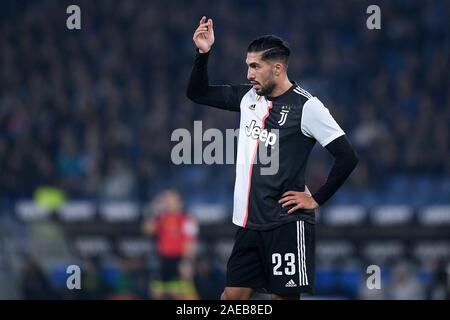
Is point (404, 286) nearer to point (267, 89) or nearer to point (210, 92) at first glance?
point (210, 92)

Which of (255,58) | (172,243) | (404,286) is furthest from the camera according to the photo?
(172,243)

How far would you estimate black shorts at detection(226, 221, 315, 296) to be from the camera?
579 centimetres

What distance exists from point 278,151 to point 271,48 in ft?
1.93

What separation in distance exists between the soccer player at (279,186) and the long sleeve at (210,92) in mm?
232

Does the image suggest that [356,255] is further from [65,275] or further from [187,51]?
[187,51]

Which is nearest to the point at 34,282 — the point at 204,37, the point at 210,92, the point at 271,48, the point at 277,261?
the point at 210,92

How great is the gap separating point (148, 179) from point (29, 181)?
1494 millimetres

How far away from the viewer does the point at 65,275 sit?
12.3 meters

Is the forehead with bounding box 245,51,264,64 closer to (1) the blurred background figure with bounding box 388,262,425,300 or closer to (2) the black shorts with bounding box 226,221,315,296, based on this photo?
(2) the black shorts with bounding box 226,221,315,296

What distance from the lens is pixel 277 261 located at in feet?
19.0

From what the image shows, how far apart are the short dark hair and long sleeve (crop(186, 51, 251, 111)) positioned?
1.04 feet

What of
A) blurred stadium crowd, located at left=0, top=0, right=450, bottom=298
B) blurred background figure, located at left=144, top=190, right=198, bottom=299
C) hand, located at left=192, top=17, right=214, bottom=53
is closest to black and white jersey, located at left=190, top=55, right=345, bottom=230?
hand, located at left=192, top=17, right=214, bottom=53
